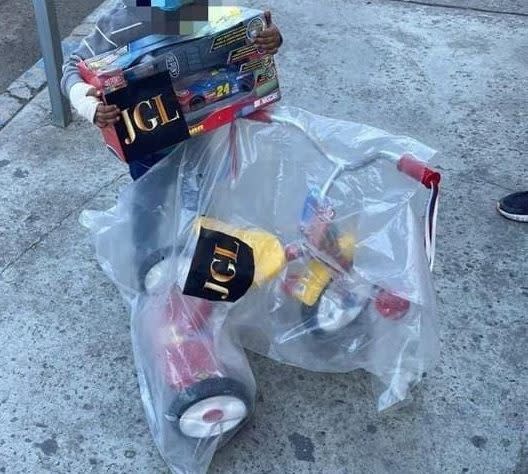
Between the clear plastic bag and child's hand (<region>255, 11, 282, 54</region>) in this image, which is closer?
the clear plastic bag

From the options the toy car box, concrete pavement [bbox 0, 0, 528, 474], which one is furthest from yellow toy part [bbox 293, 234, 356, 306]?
the toy car box

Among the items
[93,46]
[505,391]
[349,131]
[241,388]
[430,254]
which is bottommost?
[505,391]

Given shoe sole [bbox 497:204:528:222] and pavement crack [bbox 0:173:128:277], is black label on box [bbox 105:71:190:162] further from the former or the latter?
shoe sole [bbox 497:204:528:222]

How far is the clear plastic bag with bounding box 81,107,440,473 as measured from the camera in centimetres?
172

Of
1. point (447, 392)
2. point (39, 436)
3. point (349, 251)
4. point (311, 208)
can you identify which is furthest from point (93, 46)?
point (447, 392)

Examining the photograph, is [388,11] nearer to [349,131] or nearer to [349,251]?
[349,131]

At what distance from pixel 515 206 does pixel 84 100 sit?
140cm

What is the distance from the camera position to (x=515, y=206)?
2.47 m

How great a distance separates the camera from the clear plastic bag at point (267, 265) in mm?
1724

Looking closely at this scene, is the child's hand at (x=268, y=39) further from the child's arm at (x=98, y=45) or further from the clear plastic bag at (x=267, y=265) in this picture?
the child's arm at (x=98, y=45)

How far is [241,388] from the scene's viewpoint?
172 centimetres

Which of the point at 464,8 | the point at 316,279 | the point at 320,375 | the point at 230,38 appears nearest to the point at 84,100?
the point at 230,38

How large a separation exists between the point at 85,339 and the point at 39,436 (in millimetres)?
316

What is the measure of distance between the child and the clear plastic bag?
19 centimetres
